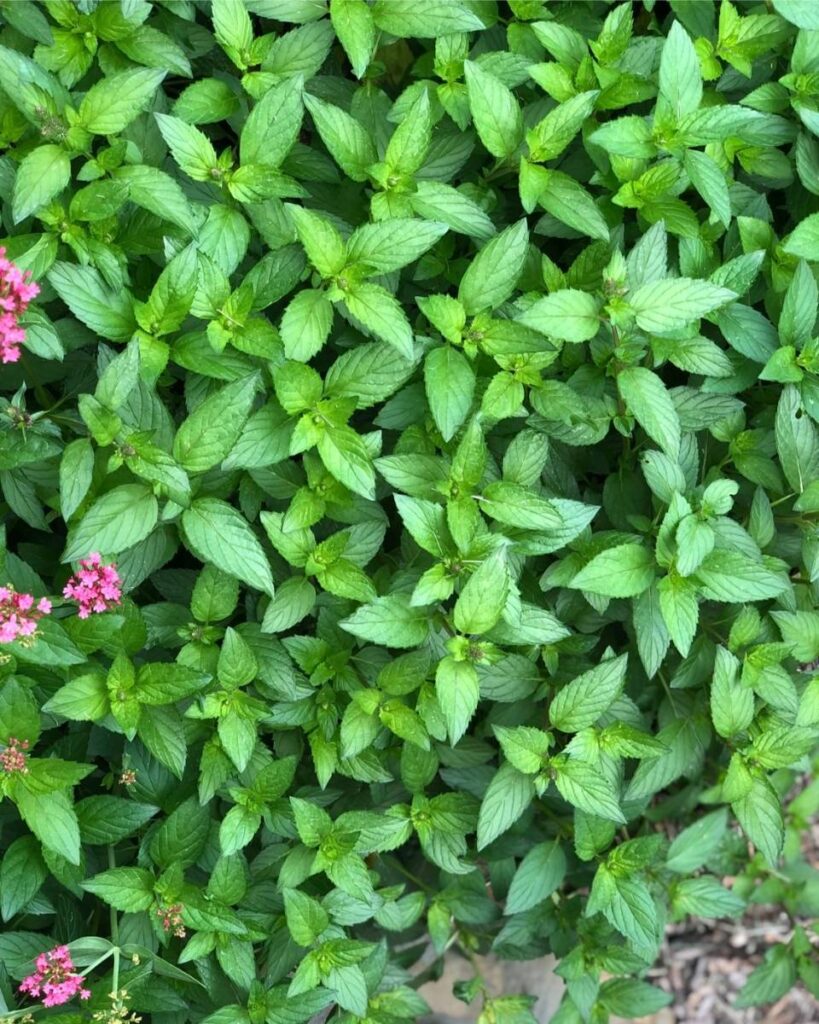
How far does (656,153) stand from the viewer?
2066mm

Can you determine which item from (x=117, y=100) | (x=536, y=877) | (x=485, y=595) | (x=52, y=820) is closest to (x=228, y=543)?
(x=485, y=595)

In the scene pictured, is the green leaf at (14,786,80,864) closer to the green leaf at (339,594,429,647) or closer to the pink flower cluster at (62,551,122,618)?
the pink flower cluster at (62,551,122,618)

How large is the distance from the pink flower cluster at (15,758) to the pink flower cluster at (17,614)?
0.67 feet

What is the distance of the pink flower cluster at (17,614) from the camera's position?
5.66ft

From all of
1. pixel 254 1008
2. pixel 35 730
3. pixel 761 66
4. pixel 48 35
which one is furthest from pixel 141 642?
pixel 761 66

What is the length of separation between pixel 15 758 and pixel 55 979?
42cm

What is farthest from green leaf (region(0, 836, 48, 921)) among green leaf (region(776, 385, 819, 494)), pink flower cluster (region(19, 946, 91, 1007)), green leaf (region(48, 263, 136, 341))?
green leaf (region(776, 385, 819, 494))

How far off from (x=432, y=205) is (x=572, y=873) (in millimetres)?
1618

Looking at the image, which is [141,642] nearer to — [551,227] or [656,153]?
[551,227]

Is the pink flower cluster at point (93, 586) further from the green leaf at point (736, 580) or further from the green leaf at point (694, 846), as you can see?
the green leaf at point (694, 846)

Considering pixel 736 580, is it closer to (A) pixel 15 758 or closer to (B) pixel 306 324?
(B) pixel 306 324

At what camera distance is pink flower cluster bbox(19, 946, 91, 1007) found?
1.88 meters

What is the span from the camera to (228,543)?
187cm

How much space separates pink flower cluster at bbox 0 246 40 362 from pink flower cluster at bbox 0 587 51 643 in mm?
392
